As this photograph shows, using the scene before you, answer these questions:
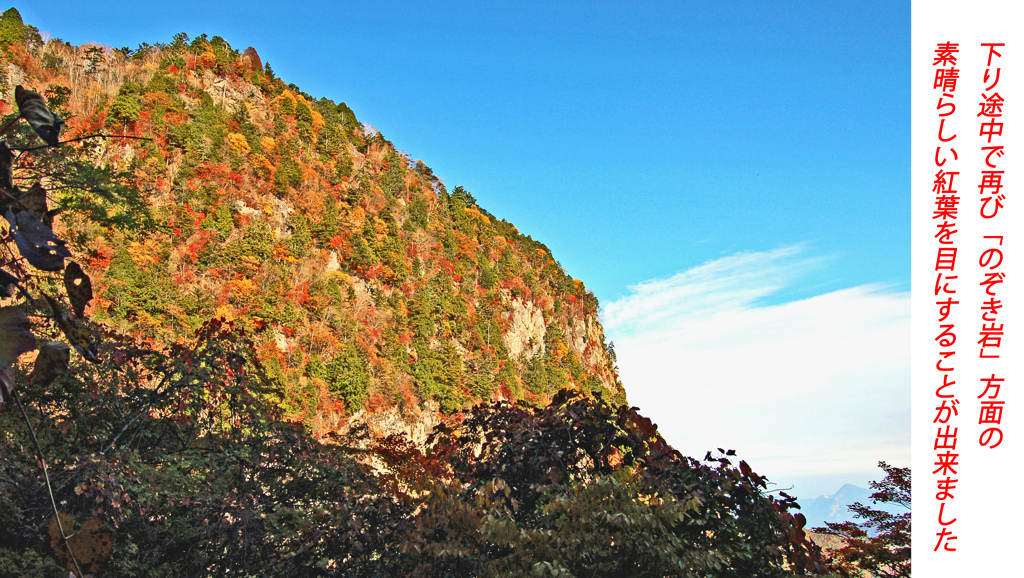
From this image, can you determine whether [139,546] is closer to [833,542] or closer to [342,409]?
[833,542]

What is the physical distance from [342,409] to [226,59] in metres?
18.2

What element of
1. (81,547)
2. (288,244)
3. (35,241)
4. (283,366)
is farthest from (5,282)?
(288,244)

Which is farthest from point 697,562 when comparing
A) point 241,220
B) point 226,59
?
point 226,59

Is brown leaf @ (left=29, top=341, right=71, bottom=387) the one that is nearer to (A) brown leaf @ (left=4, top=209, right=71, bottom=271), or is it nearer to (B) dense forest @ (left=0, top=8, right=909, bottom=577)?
(B) dense forest @ (left=0, top=8, right=909, bottom=577)

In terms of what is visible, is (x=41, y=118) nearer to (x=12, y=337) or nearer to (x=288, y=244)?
(x=12, y=337)

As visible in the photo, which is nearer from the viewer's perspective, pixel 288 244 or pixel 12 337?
pixel 12 337

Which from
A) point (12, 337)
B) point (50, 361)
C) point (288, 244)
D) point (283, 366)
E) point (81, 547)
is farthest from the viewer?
point (288, 244)

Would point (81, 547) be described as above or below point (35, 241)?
below

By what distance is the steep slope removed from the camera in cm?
1980

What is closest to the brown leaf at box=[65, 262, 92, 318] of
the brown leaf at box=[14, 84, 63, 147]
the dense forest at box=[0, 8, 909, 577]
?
the dense forest at box=[0, 8, 909, 577]

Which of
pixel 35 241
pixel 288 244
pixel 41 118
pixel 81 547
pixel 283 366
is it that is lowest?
pixel 81 547

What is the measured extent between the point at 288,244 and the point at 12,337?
24840 millimetres

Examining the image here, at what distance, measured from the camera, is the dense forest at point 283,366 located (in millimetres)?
3912

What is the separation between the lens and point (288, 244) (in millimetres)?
24297
